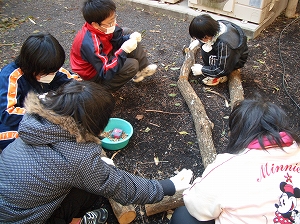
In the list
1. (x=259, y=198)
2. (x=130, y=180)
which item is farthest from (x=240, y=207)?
(x=130, y=180)

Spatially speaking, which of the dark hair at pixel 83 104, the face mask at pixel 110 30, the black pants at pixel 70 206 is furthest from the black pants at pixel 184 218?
the face mask at pixel 110 30

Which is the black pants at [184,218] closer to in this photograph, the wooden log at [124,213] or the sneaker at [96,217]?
the wooden log at [124,213]

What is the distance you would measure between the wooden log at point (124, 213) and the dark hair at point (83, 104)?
63cm

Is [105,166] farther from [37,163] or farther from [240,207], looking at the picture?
[240,207]

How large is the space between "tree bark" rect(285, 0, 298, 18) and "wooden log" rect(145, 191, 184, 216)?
13.3 ft

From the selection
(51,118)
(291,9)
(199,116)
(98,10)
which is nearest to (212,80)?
(199,116)

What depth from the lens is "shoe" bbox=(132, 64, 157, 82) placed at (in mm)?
3384

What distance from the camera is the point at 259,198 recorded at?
4.36 feet

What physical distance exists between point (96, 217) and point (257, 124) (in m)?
1.22

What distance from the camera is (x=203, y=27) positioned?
9.89 feet

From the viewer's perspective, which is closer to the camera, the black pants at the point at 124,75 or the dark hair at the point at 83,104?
the dark hair at the point at 83,104

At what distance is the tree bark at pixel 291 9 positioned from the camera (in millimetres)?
4852

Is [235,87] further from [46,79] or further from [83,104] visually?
[83,104]

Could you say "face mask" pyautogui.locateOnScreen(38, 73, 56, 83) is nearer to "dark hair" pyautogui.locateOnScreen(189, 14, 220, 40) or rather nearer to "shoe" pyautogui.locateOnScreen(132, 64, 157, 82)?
"shoe" pyautogui.locateOnScreen(132, 64, 157, 82)
